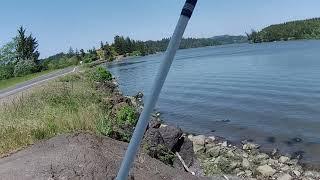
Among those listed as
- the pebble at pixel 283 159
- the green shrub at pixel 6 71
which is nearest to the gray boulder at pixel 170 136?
the pebble at pixel 283 159

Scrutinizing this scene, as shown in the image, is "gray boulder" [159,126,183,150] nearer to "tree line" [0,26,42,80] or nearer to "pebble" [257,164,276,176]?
"pebble" [257,164,276,176]

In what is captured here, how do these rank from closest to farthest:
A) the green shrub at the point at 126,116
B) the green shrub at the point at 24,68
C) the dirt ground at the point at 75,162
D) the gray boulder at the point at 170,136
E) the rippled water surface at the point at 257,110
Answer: the dirt ground at the point at 75,162 < the gray boulder at the point at 170,136 < the green shrub at the point at 126,116 < the rippled water surface at the point at 257,110 < the green shrub at the point at 24,68

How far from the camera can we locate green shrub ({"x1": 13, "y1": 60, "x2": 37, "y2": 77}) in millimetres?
83062

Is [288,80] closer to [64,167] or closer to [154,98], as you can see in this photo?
[64,167]

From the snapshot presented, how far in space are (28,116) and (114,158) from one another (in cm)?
395

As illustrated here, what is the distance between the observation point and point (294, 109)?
87.4ft

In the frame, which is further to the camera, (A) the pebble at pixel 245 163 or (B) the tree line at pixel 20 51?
(B) the tree line at pixel 20 51

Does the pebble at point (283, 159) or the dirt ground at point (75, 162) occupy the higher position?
the dirt ground at point (75, 162)

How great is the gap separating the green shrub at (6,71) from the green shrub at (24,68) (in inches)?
53.5

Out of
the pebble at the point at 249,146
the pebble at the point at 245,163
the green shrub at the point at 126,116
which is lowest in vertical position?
the pebble at the point at 249,146

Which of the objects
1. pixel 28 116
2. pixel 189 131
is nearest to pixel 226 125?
pixel 189 131

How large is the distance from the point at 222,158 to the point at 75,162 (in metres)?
9.73

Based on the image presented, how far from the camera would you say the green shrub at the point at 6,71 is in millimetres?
83500

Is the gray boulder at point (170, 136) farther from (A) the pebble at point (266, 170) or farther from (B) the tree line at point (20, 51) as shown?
(B) the tree line at point (20, 51)
